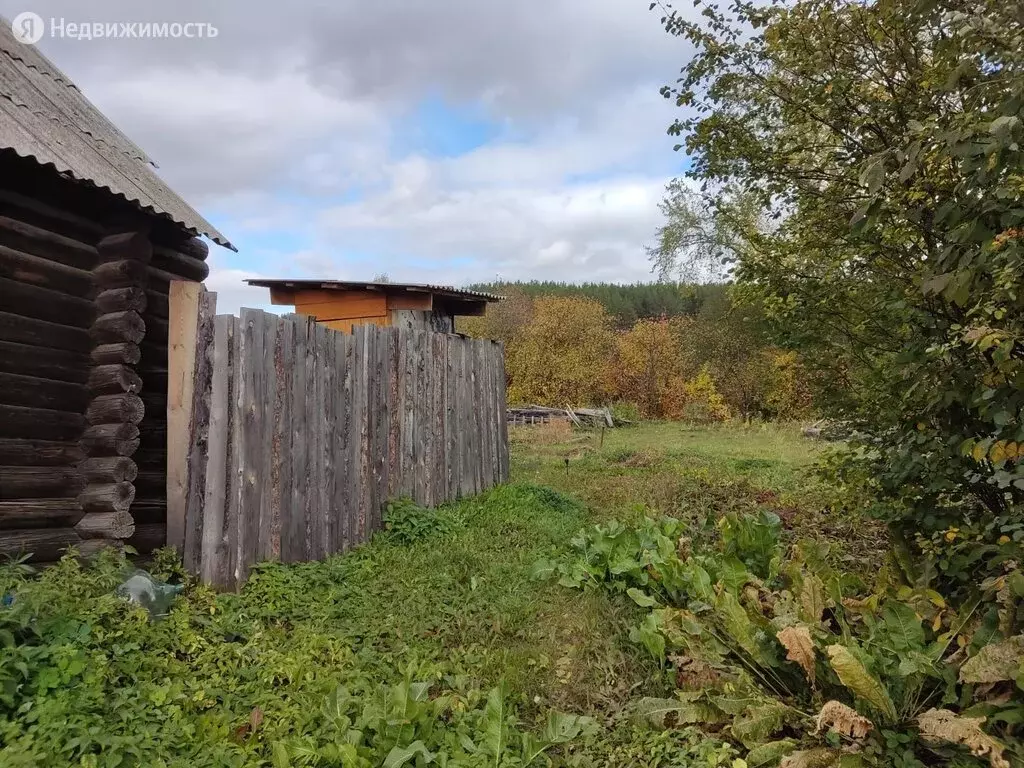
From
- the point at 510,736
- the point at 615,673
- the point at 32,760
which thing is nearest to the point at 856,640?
the point at 615,673

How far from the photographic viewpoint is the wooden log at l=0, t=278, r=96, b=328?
167 inches

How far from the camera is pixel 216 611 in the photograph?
4199 mm

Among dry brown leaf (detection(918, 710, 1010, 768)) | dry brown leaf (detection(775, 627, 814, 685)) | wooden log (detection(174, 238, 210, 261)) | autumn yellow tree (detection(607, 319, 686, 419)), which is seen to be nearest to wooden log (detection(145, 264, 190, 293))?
wooden log (detection(174, 238, 210, 261))

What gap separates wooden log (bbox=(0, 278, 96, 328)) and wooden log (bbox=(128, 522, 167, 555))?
156 centimetres

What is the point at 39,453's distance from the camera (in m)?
4.42

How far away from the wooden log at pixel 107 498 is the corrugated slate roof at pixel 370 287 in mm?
7322

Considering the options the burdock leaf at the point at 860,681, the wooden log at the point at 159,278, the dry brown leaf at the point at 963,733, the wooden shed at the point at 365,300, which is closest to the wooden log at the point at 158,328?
the wooden log at the point at 159,278

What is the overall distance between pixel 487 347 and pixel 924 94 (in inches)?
236

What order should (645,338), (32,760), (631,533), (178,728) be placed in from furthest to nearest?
(645,338), (631,533), (178,728), (32,760)

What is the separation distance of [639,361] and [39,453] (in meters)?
29.7

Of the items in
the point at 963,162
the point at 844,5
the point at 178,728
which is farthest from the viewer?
the point at 844,5

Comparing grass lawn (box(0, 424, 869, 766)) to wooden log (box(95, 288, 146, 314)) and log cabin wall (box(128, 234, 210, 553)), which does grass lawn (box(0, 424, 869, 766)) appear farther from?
wooden log (box(95, 288, 146, 314))

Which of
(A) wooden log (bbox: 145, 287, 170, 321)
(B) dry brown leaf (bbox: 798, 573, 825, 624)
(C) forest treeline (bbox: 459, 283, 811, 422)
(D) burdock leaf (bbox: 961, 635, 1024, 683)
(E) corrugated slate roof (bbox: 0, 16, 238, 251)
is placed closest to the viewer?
(D) burdock leaf (bbox: 961, 635, 1024, 683)

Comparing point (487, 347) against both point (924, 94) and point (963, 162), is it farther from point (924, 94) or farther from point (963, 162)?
point (963, 162)
